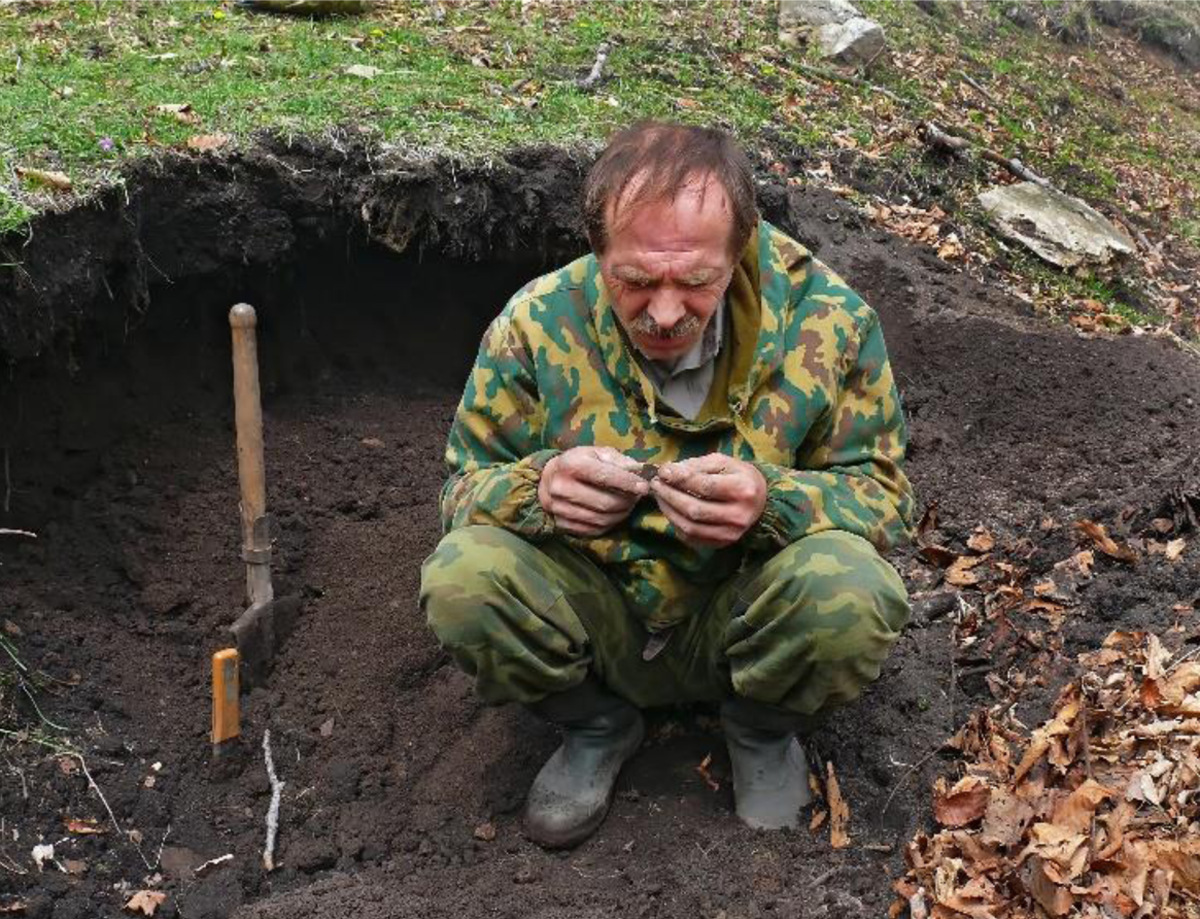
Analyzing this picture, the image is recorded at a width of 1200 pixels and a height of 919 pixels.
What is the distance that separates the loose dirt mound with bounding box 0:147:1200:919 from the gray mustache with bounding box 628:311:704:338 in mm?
1207

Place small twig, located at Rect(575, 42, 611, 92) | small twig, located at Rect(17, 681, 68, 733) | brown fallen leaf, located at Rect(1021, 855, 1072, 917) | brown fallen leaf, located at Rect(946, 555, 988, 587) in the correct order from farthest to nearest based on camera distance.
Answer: small twig, located at Rect(575, 42, 611, 92), brown fallen leaf, located at Rect(946, 555, 988, 587), small twig, located at Rect(17, 681, 68, 733), brown fallen leaf, located at Rect(1021, 855, 1072, 917)

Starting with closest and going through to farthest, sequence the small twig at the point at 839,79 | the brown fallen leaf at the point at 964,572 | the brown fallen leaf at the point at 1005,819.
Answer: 1. the brown fallen leaf at the point at 1005,819
2. the brown fallen leaf at the point at 964,572
3. the small twig at the point at 839,79

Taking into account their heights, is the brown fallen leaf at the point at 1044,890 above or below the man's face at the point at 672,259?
below

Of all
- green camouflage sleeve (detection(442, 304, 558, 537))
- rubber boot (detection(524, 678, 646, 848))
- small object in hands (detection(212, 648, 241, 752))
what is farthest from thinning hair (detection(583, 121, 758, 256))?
small object in hands (detection(212, 648, 241, 752))

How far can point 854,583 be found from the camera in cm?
288

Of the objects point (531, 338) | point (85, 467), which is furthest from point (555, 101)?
point (531, 338)

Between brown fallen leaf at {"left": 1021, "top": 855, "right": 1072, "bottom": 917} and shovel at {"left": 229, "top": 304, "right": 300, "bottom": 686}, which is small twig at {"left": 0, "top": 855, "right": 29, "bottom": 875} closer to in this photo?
shovel at {"left": 229, "top": 304, "right": 300, "bottom": 686}

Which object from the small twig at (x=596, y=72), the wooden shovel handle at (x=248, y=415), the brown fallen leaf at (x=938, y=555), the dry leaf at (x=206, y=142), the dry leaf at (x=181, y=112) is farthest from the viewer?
the small twig at (x=596, y=72)

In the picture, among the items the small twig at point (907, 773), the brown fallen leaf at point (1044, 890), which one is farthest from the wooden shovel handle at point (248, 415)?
the brown fallen leaf at point (1044, 890)

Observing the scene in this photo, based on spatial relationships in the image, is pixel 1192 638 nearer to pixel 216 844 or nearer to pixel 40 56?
pixel 216 844

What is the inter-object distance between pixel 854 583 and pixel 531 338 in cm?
92

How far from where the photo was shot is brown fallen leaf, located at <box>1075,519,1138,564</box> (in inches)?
154

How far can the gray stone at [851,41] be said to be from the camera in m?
8.30

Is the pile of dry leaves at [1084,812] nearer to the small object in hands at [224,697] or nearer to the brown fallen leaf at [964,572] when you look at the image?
the brown fallen leaf at [964,572]
